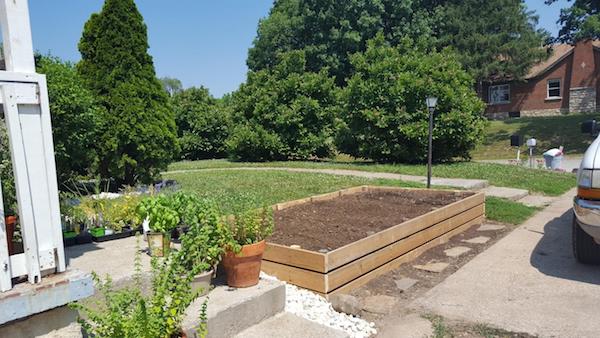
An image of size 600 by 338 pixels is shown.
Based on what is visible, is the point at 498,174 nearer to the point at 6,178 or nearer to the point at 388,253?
the point at 388,253

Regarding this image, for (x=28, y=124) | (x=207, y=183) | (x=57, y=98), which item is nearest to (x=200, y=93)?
(x=207, y=183)

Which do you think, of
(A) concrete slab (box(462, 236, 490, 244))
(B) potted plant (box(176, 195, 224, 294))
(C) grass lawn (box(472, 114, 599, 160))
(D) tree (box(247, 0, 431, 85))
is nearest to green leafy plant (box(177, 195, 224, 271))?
(B) potted plant (box(176, 195, 224, 294))

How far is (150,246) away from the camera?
12.4 feet

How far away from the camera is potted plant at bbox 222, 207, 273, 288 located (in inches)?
131

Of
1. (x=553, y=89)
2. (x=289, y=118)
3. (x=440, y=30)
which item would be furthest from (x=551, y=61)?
(x=289, y=118)

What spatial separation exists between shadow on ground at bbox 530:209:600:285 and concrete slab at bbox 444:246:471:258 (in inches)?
28.4

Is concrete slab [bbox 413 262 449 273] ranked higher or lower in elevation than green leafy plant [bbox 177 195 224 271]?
lower

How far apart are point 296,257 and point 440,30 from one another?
3219 cm

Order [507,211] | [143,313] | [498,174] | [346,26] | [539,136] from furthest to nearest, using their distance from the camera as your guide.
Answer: [346,26]
[539,136]
[498,174]
[507,211]
[143,313]

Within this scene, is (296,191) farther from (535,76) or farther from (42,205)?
(535,76)

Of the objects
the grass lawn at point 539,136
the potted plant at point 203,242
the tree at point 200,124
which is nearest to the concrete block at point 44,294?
the potted plant at point 203,242

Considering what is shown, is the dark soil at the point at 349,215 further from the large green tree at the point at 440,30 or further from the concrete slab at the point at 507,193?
the large green tree at the point at 440,30

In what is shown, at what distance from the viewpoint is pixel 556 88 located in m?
32.2

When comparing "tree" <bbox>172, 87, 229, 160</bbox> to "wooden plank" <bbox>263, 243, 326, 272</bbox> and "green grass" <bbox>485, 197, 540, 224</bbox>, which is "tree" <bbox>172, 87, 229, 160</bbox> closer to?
"green grass" <bbox>485, 197, 540, 224</bbox>
